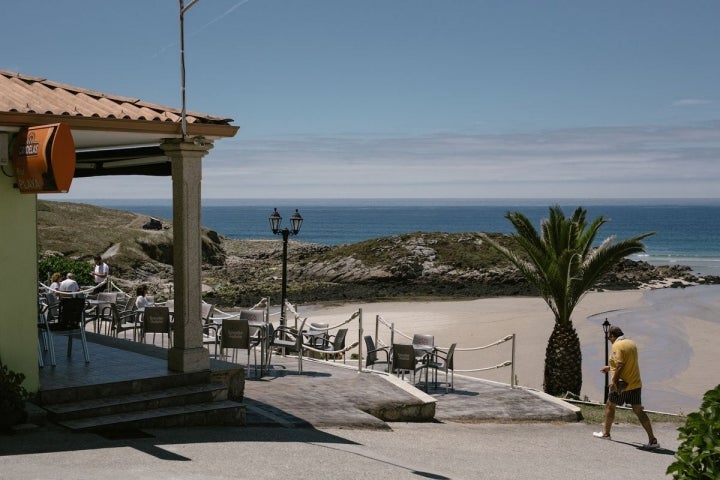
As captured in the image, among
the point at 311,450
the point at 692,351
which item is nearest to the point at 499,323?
the point at 692,351

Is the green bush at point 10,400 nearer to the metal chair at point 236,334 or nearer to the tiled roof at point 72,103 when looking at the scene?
the tiled roof at point 72,103

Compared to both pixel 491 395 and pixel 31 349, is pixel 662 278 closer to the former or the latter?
pixel 491 395

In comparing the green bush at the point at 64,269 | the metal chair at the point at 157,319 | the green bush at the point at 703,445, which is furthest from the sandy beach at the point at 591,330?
the green bush at the point at 703,445

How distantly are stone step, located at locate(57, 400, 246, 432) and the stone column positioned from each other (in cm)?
71

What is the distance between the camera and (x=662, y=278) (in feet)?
177

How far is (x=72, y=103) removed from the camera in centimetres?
951

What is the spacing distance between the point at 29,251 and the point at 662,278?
50.3 m

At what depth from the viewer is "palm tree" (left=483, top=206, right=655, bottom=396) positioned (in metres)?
17.3

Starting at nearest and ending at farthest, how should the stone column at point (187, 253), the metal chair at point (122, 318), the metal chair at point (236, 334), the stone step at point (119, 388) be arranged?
the stone step at point (119, 388) → the stone column at point (187, 253) → the metal chair at point (236, 334) → the metal chair at point (122, 318)

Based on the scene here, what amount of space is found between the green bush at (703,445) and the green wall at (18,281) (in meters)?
6.72

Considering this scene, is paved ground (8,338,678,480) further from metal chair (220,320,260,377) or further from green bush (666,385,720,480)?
green bush (666,385,720,480)

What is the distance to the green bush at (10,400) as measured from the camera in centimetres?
815

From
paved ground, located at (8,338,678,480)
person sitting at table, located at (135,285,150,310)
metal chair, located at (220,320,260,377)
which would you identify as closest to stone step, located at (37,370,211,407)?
paved ground, located at (8,338,678,480)

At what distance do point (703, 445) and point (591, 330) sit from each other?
2872 centimetres
